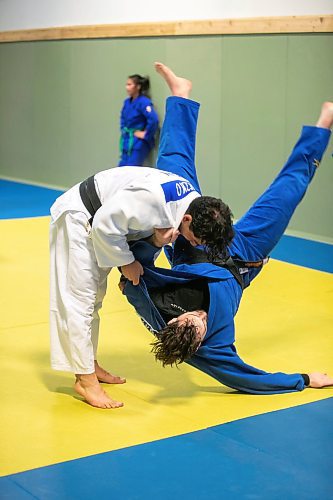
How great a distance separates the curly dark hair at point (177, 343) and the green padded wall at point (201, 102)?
4107mm

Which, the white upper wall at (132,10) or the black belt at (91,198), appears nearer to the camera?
the black belt at (91,198)

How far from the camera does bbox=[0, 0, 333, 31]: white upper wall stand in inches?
310

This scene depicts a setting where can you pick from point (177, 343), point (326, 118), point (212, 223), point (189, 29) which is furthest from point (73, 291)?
point (189, 29)

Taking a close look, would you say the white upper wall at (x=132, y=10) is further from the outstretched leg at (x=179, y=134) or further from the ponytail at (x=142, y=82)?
the outstretched leg at (x=179, y=134)

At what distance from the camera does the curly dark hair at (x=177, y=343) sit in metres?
3.69

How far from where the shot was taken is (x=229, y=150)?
856cm

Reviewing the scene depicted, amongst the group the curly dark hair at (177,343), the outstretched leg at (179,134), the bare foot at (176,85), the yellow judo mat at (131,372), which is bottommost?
the yellow judo mat at (131,372)

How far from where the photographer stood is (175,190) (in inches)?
150

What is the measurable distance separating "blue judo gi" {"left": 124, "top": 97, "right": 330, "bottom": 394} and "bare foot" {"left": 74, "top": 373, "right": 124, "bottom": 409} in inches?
13.5

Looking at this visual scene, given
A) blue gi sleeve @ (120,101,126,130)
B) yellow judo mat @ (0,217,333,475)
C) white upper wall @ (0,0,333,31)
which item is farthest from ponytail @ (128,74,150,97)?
yellow judo mat @ (0,217,333,475)

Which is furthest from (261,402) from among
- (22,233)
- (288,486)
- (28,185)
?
(28,185)

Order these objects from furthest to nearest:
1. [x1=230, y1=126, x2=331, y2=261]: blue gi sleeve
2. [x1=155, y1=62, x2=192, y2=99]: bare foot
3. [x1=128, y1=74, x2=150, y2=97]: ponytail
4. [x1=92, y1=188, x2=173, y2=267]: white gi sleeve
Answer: [x1=128, y1=74, x2=150, y2=97]: ponytail < [x1=155, y1=62, x2=192, y2=99]: bare foot < [x1=230, y1=126, x2=331, y2=261]: blue gi sleeve < [x1=92, y1=188, x2=173, y2=267]: white gi sleeve

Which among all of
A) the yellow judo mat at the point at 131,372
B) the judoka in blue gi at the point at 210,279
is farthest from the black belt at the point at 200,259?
the yellow judo mat at the point at 131,372

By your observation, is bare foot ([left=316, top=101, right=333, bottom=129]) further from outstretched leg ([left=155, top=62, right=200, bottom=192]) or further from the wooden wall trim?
the wooden wall trim
